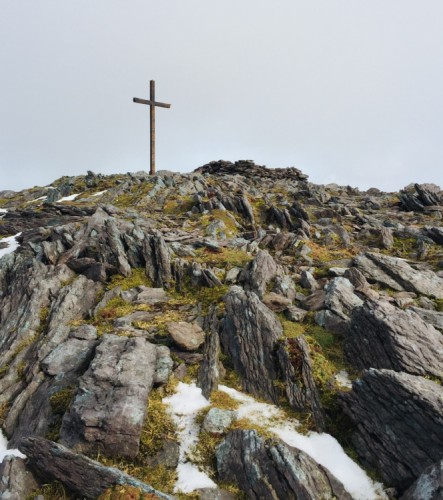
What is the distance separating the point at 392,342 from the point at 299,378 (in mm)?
3554

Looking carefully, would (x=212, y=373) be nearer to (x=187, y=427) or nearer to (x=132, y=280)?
(x=187, y=427)

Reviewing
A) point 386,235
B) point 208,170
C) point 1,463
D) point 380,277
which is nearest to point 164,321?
point 1,463

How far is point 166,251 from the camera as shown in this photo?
20.4m

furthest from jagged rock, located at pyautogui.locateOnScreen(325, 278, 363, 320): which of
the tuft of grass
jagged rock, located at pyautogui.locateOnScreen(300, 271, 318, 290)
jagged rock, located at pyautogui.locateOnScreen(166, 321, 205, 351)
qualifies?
the tuft of grass

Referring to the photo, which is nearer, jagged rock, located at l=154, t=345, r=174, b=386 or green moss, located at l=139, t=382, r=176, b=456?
green moss, located at l=139, t=382, r=176, b=456

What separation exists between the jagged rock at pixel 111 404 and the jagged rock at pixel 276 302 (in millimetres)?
6707

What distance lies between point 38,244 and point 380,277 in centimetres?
2276

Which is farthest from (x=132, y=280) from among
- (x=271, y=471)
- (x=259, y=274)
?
(x=271, y=471)

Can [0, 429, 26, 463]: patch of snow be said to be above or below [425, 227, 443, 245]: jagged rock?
below

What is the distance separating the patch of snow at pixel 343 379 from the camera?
1156 cm

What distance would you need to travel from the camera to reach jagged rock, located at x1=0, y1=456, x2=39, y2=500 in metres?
8.01

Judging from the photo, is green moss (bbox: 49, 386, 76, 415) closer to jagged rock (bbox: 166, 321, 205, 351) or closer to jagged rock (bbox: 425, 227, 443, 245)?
jagged rock (bbox: 166, 321, 205, 351)

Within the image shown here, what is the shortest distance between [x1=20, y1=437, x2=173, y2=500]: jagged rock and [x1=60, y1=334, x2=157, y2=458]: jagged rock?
76cm

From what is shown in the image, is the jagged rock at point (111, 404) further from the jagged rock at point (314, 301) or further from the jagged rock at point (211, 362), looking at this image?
the jagged rock at point (314, 301)
